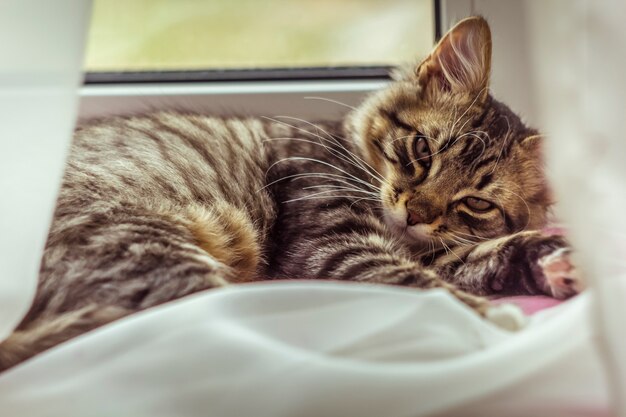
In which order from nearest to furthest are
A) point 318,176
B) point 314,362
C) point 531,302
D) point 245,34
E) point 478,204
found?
point 314,362 → point 531,302 → point 478,204 → point 318,176 → point 245,34

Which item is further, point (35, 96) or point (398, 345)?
point (35, 96)

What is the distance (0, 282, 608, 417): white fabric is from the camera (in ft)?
2.10

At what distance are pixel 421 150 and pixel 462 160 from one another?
82mm

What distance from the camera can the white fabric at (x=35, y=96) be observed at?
0.80 metres

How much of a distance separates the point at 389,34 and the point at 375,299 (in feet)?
3.97

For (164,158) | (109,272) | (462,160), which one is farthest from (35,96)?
(462,160)

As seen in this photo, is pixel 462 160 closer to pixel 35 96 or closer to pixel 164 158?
pixel 164 158

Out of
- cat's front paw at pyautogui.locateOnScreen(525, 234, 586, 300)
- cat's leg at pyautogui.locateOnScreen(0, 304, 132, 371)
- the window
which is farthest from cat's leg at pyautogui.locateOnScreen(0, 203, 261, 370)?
the window

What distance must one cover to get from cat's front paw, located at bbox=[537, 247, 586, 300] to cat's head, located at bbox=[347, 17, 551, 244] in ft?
0.64

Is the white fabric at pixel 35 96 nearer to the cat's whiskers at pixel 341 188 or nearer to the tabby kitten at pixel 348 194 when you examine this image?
the tabby kitten at pixel 348 194

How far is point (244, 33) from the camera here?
5.91 ft

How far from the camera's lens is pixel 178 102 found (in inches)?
63.5

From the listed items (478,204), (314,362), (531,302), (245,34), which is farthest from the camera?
(245,34)

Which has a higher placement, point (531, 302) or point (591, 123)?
point (591, 123)
